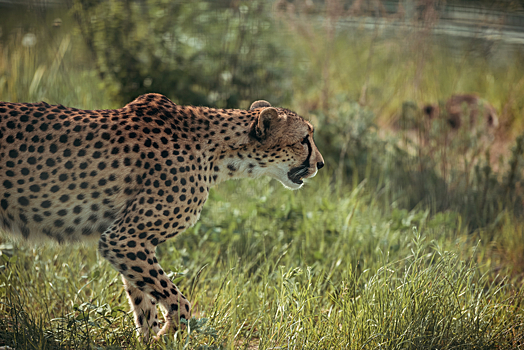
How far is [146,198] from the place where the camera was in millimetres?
2455

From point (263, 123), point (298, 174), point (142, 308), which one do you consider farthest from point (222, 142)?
point (142, 308)

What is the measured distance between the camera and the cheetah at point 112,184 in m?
2.41

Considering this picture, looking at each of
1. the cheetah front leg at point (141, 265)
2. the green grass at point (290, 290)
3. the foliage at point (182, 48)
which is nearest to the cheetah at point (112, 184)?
the cheetah front leg at point (141, 265)

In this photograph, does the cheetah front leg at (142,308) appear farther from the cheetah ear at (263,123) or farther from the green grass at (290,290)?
the cheetah ear at (263,123)

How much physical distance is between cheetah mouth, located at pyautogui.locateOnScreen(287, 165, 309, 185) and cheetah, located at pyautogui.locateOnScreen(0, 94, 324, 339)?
0.37m

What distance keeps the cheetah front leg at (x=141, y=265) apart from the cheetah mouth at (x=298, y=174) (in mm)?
868

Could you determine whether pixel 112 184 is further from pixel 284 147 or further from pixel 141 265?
pixel 284 147

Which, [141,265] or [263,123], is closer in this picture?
[141,265]

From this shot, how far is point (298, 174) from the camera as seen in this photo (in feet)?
9.40

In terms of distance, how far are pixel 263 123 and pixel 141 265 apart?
3.25 ft

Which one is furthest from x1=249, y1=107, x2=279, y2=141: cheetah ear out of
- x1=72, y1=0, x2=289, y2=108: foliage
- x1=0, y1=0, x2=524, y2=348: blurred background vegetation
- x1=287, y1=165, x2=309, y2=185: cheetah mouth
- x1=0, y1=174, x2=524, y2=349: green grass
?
x1=72, y1=0, x2=289, y2=108: foliage

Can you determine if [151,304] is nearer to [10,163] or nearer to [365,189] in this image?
[10,163]

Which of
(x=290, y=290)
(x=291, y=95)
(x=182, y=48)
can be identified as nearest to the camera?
(x=290, y=290)

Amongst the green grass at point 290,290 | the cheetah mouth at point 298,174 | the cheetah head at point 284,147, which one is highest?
the cheetah head at point 284,147
